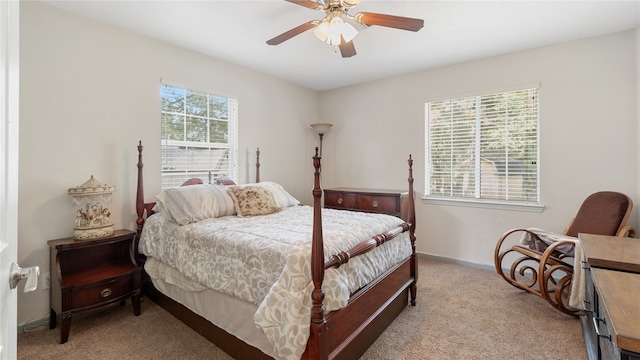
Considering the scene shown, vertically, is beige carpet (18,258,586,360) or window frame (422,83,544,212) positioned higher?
window frame (422,83,544,212)

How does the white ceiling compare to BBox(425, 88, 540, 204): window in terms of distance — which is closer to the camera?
the white ceiling

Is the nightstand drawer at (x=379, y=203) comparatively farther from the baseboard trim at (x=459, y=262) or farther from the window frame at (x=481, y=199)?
the baseboard trim at (x=459, y=262)

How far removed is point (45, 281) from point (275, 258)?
2.13 m

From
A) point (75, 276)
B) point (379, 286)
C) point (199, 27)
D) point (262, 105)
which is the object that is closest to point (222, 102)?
point (262, 105)

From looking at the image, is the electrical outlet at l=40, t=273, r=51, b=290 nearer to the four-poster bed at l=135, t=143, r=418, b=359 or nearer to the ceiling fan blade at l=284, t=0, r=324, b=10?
the four-poster bed at l=135, t=143, r=418, b=359

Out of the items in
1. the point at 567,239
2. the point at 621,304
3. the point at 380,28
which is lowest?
the point at 567,239

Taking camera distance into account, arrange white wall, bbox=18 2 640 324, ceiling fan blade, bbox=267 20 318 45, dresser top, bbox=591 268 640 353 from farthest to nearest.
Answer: white wall, bbox=18 2 640 324, ceiling fan blade, bbox=267 20 318 45, dresser top, bbox=591 268 640 353

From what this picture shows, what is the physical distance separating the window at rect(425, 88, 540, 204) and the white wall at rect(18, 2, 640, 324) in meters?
0.13

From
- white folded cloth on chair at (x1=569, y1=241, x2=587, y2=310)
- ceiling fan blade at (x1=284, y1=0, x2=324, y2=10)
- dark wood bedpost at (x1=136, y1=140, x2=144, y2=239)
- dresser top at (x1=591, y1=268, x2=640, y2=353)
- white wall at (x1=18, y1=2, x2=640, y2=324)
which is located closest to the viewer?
dresser top at (x1=591, y1=268, x2=640, y2=353)

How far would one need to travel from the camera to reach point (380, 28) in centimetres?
276

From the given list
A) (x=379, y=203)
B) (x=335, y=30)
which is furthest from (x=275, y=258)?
(x=379, y=203)

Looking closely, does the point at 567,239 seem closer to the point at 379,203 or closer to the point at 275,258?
the point at 379,203

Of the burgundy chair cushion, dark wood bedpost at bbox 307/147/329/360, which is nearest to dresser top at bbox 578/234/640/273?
the burgundy chair cushion

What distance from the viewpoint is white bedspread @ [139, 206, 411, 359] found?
A: 148 cm
